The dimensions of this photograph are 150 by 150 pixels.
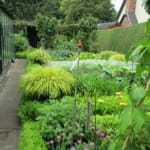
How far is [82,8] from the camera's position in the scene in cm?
3434

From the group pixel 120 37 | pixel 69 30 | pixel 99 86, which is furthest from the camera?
pixel 69 30

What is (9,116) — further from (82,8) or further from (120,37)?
(82,8)

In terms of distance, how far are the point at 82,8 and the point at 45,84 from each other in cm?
3101

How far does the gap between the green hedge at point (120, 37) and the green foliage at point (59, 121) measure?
26.4 feet

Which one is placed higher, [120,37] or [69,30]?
[69,30]

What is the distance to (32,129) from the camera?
11.5 feet

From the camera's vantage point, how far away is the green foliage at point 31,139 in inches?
A: 117

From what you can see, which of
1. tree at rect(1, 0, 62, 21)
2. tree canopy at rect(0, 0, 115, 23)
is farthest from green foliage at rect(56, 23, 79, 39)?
tree canopy at rect(0, 0, 115, 23)

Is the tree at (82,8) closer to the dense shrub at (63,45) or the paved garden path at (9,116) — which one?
the dense shrub at (63,45)

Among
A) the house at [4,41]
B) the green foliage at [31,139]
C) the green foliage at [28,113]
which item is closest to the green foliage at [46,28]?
the house at [4,41]

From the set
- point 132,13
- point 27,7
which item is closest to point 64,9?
point 27,7

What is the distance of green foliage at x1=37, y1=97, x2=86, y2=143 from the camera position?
309 cm

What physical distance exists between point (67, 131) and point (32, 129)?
662mm

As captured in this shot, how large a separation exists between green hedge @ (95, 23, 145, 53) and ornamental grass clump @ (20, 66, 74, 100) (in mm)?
6482
